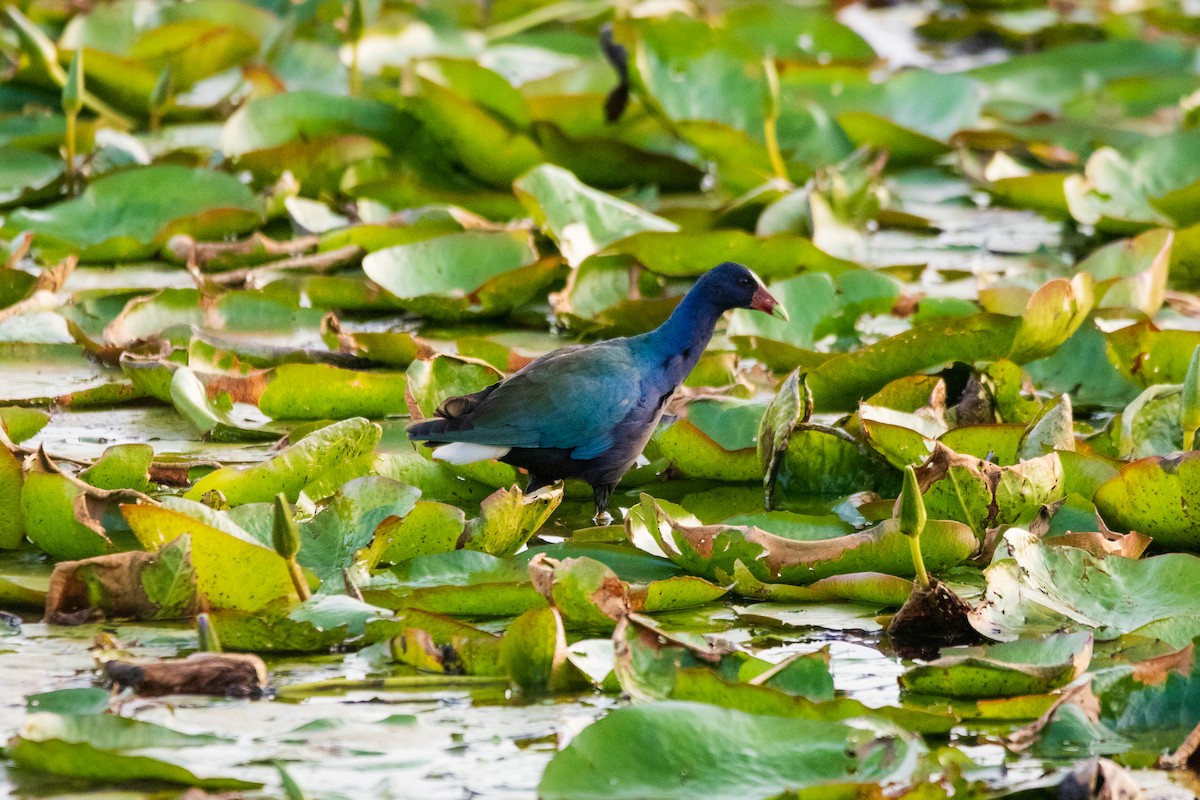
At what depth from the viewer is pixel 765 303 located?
13.3 ft

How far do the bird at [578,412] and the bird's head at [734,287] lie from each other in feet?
0.27

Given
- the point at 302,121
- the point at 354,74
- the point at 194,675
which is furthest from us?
the point at 354,74

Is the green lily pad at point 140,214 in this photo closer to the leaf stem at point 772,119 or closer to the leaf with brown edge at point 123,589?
the leaf stem at point 772,119

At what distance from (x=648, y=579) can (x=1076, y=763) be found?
104cm

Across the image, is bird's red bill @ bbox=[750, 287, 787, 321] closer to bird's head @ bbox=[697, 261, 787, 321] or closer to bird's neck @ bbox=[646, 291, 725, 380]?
bird's head @ bbox=[697, 261, 787, 321]

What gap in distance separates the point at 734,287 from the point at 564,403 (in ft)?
2.02

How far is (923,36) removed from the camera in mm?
8992

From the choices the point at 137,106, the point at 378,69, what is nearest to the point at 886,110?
the point at 378,69

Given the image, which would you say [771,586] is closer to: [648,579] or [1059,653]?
[648,579]

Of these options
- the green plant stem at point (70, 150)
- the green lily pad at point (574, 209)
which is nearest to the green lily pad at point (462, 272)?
the green lily pad at point (574, 209)

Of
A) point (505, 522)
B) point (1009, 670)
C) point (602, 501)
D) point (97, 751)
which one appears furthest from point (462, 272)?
point (97, 751)

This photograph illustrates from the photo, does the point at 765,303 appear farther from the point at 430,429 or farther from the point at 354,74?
the point at 354,74

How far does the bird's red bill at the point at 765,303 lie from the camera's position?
4031mm

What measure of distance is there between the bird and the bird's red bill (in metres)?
0.17
